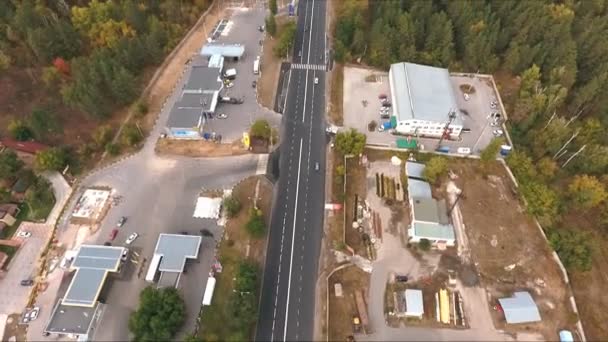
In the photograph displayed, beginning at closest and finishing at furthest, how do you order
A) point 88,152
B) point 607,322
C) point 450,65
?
point 607,322
point 88,152
point 450,65

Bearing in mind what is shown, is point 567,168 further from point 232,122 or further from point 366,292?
point 232,122

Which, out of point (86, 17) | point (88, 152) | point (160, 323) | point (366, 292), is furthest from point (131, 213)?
point (86, 17)

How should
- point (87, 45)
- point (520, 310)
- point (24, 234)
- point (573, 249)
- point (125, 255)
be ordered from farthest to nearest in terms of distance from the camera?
point (87, 45) → point (24, 234) → point (125, 255) → point (573, 249) → point (520, 310)

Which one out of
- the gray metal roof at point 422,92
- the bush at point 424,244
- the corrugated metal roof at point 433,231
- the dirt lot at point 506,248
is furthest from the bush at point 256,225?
the gray metal roof at point 422,92

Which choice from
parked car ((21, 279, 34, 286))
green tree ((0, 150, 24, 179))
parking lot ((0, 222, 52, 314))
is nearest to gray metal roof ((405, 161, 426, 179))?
parking lot ((0, 222, 52, 314))

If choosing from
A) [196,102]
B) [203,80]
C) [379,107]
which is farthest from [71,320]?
[379,107]

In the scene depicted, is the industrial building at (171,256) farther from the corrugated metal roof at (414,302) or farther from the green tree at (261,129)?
the corrugated metal roof at (414,302)

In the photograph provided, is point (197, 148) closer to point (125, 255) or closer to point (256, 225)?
point (256, 225)
